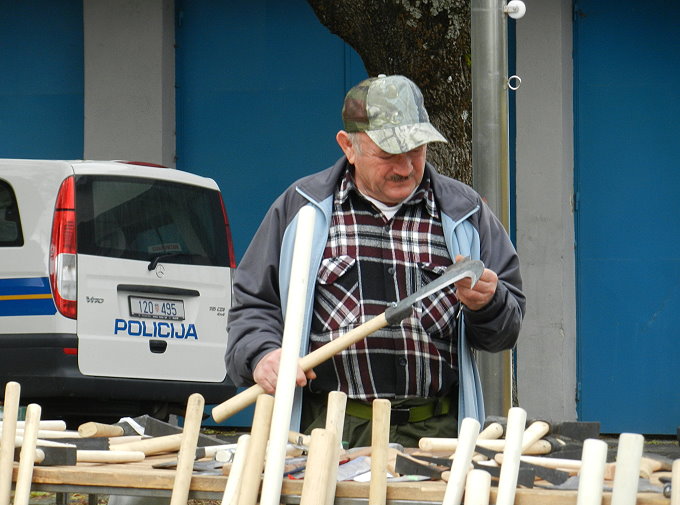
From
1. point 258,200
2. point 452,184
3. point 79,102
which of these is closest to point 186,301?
point 258,200

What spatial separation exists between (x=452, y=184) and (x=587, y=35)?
665 centimetres

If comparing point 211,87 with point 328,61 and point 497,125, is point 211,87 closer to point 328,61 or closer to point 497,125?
point 328,61

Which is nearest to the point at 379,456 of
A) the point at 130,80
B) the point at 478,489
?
the point at 478,489

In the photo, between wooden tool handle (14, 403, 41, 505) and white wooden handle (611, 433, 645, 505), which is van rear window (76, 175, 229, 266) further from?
white wooden handle (611, 433, 645, 505)

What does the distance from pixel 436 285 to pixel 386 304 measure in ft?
2.53

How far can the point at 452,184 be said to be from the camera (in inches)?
150

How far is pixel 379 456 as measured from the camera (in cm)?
262

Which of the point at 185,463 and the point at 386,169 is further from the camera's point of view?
the point at 386,169

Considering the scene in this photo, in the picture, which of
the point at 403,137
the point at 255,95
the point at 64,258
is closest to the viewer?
the point at 403,137

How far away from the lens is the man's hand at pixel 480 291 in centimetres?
326

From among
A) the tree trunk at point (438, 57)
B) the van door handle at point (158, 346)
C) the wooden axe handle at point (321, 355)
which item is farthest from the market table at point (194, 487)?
the van door handle at point (158, 346)

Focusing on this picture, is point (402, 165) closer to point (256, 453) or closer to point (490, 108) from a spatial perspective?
point (256, 453)

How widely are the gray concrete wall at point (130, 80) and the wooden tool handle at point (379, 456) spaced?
8182mm

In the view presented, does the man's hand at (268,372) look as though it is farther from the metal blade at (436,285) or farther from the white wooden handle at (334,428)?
the white wooden handle at (334,428)
